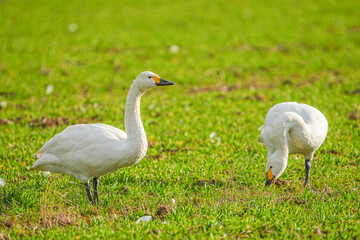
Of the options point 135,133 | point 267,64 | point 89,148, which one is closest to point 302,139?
point 135,133

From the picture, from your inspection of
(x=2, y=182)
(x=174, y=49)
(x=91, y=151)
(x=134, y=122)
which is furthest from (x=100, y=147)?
(x=174, y=49)

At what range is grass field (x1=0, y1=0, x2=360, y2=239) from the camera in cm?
424

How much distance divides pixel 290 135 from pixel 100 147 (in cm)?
223

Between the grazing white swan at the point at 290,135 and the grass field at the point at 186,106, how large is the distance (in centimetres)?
37

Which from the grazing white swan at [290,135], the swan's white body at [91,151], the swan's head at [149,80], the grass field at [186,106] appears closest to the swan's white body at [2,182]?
the grass field at [186,106]

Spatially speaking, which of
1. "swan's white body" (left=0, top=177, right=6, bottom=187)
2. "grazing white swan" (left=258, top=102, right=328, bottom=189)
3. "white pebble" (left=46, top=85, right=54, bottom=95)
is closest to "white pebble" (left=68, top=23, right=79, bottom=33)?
"white pebble" (left=46, top=85, right=54, bottom=95)

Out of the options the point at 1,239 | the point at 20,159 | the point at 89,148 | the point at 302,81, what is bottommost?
the point at 302,81

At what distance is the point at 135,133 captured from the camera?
14.5ft

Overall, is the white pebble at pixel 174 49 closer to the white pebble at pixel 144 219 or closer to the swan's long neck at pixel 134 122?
the swan's long neck at pixel 134 122

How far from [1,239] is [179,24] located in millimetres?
11135

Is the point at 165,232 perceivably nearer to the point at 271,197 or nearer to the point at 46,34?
the point at 271,197

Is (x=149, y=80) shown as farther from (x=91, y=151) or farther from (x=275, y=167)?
(x=275, y=167)

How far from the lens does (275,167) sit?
15.3 ft

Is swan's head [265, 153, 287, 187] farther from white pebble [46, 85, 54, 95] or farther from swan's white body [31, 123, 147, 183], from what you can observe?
white pebble [46, 85, 54, 95]
